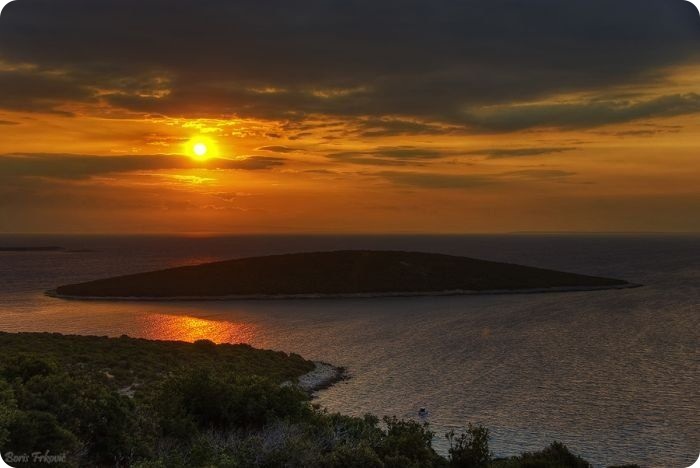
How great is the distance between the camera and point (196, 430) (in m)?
20.0

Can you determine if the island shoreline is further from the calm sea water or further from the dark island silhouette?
the calm sea water

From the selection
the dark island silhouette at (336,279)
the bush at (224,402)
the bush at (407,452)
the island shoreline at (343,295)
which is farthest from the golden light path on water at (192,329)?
the bush at (407,452)

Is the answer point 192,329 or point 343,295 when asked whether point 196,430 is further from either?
point 343,295

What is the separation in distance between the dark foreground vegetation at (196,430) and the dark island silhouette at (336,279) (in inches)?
3909

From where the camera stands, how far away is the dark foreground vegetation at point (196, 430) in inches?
617

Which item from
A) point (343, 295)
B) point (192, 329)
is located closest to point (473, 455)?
point (192, 329)

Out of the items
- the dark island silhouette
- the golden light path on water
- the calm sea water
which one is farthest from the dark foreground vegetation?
the dark island silhouette

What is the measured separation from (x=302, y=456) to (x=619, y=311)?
8368 cm

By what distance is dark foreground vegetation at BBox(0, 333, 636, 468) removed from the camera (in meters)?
15.7

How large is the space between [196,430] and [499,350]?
1619 inches

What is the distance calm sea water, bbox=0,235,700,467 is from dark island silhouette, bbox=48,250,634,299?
10.6 m

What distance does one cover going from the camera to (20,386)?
18031mm

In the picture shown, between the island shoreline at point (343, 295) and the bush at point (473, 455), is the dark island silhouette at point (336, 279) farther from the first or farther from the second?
the bush at point (473, 455)

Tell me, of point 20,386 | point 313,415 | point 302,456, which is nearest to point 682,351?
point 313,415
